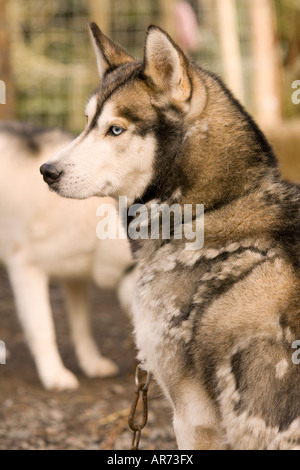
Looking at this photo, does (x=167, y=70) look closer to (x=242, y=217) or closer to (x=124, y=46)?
(x=242, y=217)

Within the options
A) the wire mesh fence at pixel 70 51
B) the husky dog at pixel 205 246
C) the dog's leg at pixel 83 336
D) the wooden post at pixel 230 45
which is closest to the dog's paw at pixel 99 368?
the dog's leg at pixel 83 336

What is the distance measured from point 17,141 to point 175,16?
4.28 meters

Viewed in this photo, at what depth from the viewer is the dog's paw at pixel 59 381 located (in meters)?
4.44

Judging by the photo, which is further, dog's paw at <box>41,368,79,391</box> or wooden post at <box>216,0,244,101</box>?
wooden post at <box>216,0,244,101</box>

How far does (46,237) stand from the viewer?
15.0 feet

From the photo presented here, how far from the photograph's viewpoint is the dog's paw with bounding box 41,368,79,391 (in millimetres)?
4438

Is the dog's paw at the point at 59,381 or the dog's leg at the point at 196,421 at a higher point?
the dog's leg at the point at 196,421

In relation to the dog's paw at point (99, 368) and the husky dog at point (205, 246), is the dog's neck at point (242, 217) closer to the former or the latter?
the husky dog at point (205, 246)

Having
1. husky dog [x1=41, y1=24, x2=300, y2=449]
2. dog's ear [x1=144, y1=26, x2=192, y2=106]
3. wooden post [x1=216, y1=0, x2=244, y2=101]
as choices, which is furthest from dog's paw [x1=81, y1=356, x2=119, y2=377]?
wooden post [x1=216, y1=0, x2=244, y2=101]

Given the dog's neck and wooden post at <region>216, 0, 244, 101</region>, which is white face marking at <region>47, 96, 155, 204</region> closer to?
the dog's neck

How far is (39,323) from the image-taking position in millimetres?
4559

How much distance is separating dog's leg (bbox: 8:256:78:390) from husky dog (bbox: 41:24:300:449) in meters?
2.04
